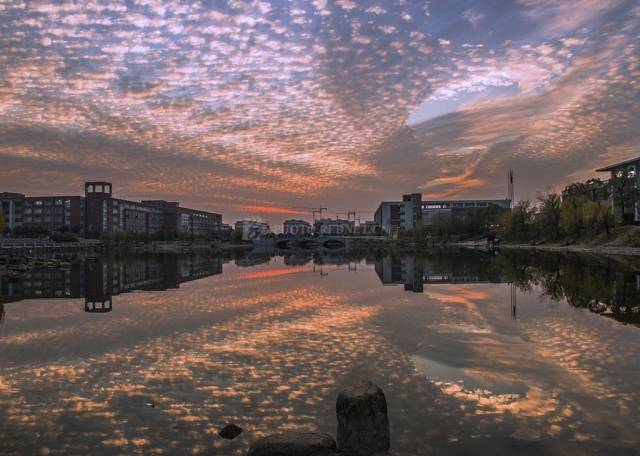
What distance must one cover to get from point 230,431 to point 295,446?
78.1 inches

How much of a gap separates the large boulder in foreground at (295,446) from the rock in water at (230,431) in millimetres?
1200

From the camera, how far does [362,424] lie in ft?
27.2

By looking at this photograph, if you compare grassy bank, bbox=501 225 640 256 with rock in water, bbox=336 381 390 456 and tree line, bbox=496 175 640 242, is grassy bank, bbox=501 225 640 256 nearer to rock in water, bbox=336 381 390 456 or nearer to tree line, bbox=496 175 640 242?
tree line, bbox=496 175 640 242

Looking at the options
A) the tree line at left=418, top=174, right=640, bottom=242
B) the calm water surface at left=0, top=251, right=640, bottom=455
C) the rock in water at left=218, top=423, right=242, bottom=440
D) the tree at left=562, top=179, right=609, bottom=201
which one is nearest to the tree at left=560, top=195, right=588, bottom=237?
the tree line at left=418, top=174, right=640, bottom=242

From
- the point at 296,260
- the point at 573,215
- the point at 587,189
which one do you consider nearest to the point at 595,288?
the point at 573,215

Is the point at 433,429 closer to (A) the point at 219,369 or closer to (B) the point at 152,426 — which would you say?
(B) the point at 152,426

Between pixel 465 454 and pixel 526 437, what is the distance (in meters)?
1.57

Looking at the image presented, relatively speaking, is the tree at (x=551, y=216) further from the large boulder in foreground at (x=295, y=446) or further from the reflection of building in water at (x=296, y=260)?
the large boulder in foreground at (x=295, y=446)

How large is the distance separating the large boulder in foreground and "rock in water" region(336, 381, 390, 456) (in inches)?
11.2

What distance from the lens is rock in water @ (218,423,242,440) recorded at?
9.46m

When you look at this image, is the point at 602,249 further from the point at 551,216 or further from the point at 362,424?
the point at 362,424

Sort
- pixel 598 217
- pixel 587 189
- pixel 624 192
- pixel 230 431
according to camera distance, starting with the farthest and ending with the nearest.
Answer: pixel 587 189 < pixel 624 192 < pixel 598 217 < pixel 230 431

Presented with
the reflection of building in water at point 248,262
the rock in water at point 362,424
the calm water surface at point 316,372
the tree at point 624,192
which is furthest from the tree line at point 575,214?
the rock in water at point 362,424

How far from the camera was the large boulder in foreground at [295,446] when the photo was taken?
26.7ft
